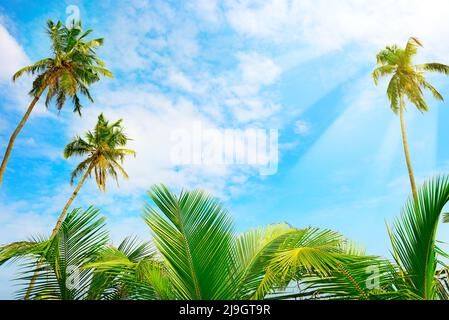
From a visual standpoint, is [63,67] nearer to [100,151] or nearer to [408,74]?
[100,151]

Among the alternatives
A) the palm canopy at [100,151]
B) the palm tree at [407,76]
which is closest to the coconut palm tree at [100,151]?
the palm canopy at [100,151]

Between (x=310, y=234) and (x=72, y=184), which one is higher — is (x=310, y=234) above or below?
below

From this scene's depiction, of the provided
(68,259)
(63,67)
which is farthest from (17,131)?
(68,259)

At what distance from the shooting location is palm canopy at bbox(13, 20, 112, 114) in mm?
20641

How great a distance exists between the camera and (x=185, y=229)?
3549 millimetres

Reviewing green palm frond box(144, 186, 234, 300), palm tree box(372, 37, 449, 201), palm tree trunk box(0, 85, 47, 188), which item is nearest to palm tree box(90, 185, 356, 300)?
green palm frond box(144, 186, 234, 300)

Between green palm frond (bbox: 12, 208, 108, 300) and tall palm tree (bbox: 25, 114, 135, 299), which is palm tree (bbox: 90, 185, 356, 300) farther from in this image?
tall palm tree (bbox: 25, 114, 135, 299)

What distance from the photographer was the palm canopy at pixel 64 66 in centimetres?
2064

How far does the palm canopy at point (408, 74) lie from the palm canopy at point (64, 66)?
16.3 metres

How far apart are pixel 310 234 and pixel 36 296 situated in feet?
9.25

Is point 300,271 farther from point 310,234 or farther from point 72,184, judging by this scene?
point 72,184

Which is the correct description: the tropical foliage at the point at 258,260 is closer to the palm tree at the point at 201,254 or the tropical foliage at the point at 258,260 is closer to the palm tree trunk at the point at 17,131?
the palm tree at the point at 201,254
